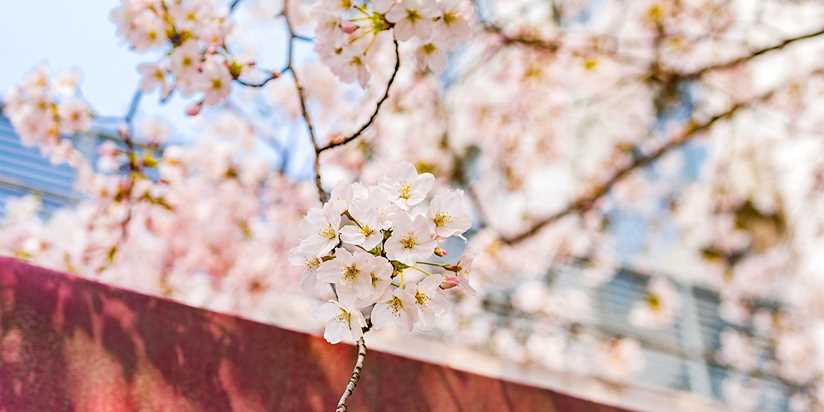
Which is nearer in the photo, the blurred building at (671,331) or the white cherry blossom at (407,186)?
the white cherry blossom at (407,186)

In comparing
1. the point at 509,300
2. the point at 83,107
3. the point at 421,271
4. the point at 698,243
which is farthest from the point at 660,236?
the point at 421,271

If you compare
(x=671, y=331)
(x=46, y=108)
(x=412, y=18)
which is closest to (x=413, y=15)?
(x=412, y=18)

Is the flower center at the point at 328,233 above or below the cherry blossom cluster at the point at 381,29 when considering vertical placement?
below

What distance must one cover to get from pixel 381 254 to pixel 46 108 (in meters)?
1.46

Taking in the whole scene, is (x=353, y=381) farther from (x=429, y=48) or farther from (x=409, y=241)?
(x=429, y=48)

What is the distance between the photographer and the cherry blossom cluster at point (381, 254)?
86cm

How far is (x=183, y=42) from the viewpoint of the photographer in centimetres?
145

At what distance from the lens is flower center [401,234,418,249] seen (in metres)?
0.87

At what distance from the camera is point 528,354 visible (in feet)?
14.2

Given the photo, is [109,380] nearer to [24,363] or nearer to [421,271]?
[24,363]

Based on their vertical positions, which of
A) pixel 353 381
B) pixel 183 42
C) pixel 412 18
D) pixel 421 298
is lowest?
pixel 353 381

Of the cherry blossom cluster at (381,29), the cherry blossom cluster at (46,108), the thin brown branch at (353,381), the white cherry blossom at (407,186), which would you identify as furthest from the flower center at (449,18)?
the cherry blossom cluster at (46,108)

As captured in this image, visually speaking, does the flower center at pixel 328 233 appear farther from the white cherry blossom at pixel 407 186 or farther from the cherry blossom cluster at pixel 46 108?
the cherry blossom cluster at pixel 46 108

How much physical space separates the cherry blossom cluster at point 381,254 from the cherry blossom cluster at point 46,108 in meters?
1.33
